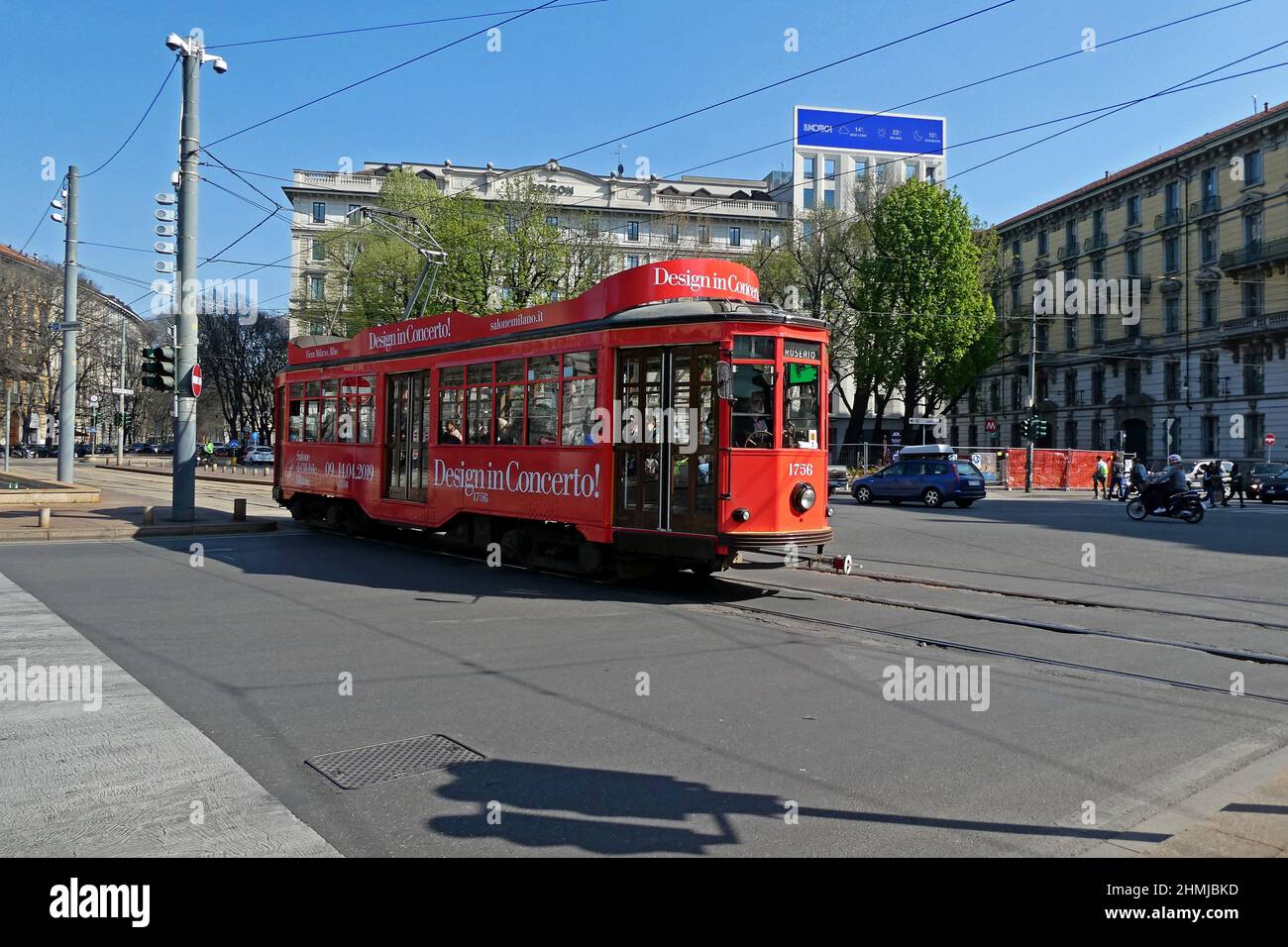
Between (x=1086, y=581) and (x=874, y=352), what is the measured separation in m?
38.4

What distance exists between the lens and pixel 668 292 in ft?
38.3

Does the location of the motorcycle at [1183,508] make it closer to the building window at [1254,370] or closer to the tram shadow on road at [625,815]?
the tram shadow on road at [625,815]

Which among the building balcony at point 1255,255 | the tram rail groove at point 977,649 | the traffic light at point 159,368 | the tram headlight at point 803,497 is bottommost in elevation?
the tram rail groove at point 977,649

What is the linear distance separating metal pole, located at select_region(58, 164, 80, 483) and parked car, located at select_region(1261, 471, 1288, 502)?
4142 centimetres

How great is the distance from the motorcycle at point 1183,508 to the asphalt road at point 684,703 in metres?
12.4

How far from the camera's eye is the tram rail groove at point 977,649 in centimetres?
710

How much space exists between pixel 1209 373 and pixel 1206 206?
943cm

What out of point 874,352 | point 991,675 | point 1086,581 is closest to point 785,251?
point 874,352

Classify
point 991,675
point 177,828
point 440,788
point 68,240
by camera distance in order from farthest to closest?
point 68,240 → point 991,675 → point 440,788 → point 177,828

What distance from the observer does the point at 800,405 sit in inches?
441

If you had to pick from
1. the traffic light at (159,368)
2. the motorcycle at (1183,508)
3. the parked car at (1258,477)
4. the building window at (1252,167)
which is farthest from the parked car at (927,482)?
the building window at (1252,167)

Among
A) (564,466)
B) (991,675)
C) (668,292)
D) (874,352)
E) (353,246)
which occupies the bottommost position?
(991,675)

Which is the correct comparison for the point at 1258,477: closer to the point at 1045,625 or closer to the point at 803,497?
the point at 1045,625

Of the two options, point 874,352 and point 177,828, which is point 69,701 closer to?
point 177,828
